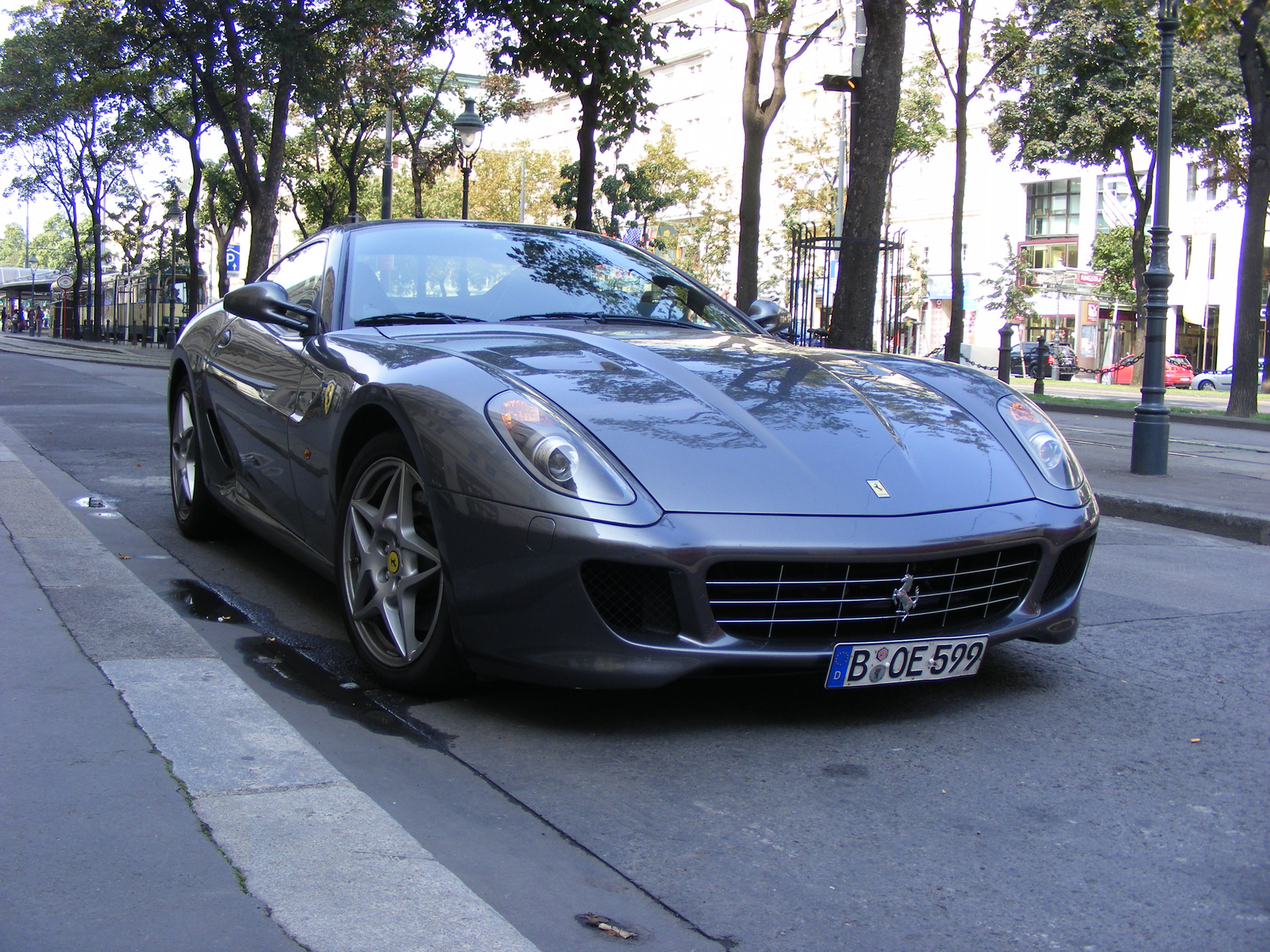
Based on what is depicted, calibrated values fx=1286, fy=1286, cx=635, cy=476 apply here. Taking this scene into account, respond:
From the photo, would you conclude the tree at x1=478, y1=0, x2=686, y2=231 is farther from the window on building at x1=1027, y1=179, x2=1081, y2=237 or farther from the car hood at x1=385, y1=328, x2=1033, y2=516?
Result: the window on building at x1=1027, y1=179, x2=1081, y2=237

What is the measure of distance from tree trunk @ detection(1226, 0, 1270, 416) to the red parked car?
86.8 feet

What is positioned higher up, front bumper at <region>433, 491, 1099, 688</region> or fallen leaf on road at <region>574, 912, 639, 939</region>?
front bumper at <region>433, 491, 1099, 688</region>

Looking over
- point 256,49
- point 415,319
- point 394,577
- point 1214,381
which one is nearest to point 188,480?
point 415,319

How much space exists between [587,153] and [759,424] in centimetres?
1330

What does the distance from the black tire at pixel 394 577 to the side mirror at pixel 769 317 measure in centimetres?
185

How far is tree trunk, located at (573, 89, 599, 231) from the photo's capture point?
15.8m

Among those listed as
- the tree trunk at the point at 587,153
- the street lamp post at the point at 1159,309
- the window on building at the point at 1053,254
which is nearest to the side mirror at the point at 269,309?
the street lamp post at the point at 1159,309

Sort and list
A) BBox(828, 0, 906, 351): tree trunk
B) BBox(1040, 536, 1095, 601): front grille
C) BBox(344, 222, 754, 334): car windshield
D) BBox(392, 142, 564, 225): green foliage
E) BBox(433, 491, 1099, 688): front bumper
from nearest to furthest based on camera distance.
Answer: BBox(433, 491, 1099, 688): front bumper
BBox(1040, 536, 1095, 601): front grille
BBox(344, 222, 754, 334): car windshield
BBox(828, 0, 906, 351): tree trunk
BBox(392, 142, 564, 225): green foliage

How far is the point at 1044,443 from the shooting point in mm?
3645

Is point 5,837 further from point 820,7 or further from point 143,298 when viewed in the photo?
point 820,7

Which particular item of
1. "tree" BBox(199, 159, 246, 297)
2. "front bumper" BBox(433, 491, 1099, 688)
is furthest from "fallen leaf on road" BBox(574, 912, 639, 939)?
"tree" BBox(199, 159, 246, 297)

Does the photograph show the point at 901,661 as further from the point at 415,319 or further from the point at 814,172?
the point at 814,172

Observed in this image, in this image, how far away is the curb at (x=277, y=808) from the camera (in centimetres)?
208

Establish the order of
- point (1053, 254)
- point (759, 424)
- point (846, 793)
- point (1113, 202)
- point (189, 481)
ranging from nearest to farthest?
point (846, 793) < point (759, 424) < point (189, 481) < point (1113, 202) < point (1053, 254)
